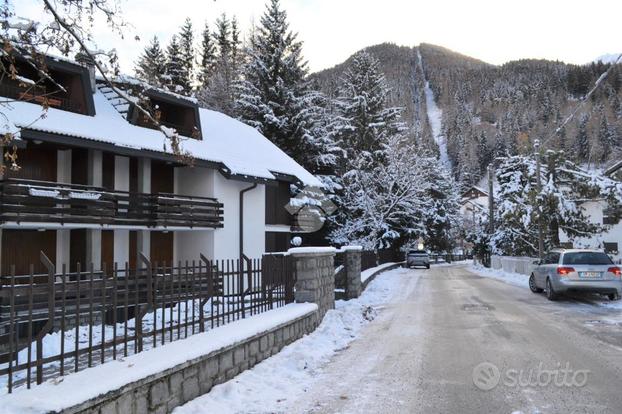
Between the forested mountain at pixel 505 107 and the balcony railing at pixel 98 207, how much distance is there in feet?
162

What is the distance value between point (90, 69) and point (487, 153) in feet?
413

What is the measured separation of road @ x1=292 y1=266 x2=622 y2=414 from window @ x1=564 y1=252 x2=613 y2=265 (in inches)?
86.0

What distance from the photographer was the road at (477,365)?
626cm

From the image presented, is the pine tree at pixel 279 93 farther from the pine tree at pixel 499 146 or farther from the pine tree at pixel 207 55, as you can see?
the pine tree at pixel 499 146

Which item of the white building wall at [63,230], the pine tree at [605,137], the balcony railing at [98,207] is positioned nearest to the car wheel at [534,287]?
the balcony railing at [98,207]

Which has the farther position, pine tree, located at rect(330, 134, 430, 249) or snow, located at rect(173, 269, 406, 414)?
pine tree, located at rect(330, 134, 430, 249)

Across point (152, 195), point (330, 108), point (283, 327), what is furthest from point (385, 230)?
point (283, 327)

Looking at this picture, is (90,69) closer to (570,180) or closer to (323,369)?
(323,369)

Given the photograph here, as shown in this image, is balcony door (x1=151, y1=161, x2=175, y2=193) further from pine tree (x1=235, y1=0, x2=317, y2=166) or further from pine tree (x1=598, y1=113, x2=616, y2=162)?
pine tree (x1=598, y1=113, x2=616, y2=162)

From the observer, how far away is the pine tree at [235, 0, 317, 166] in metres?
38.9

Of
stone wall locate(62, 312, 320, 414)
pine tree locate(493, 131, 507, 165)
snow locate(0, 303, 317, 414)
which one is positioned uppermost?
pine tree locate(493, 131, 507, 165)

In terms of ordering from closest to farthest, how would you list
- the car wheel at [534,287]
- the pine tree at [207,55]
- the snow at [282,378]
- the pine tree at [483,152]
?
the snow at [282,378], the car wheel at [534,287], the pine tree at [207,55], the pine tree at [483,152]

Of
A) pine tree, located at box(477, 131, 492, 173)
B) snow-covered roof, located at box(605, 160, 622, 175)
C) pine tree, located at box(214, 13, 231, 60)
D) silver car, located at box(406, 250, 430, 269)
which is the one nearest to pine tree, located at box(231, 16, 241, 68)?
pine tree, located at box(214, 13, 231, 60)

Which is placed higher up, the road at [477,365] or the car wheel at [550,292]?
the car wheel at [550,292]
